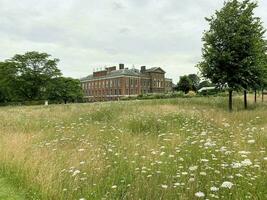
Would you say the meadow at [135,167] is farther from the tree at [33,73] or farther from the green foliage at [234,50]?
the tree at [33,73]

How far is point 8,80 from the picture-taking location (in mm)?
65250

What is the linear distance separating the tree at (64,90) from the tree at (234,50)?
5030 cm

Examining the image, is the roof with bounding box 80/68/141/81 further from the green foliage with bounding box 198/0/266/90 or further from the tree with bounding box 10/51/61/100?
the green foliage with bounding box 198/0/266/90

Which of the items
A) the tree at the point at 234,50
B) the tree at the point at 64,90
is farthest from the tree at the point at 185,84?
the tree at the point at 234,50

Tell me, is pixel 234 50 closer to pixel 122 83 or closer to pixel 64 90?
pixel 64 90

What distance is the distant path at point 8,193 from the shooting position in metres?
Result: 6.28

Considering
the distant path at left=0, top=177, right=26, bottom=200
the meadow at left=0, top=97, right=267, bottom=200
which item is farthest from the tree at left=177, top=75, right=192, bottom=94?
the distant path at left=0, top=177, right=26, bottom=200

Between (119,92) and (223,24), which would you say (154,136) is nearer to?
(223,24)

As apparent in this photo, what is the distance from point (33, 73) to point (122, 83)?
47.2 m

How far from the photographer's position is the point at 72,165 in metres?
8.08

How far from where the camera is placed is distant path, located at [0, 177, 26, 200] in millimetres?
6277

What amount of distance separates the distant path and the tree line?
60913 millimetres

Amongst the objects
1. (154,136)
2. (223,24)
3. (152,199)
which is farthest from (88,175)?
(223,24)

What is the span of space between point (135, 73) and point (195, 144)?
10912 cm
